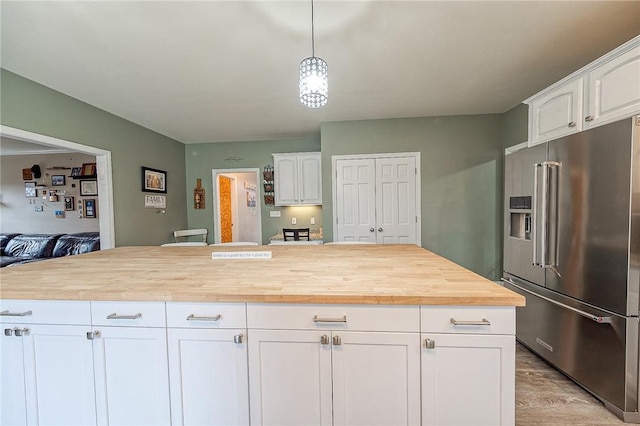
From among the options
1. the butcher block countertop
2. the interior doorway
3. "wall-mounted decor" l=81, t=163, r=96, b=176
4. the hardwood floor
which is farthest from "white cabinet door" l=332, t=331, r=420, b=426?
"wall-mounted decor" l=81, t=163, r=96, b=176

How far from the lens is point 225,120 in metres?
3.86

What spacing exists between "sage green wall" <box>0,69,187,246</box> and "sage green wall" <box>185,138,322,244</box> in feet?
0.62

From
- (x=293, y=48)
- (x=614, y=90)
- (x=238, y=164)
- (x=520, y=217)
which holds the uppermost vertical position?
(x=293, y=48)

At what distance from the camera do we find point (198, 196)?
5168 mm

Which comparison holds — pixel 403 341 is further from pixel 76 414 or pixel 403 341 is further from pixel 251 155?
pixel 251 155

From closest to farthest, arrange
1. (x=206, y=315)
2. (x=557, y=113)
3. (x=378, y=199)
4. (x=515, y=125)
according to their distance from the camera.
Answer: (x=206, y=315), (x=557, y=113), (x=515, y=125), (x=378, y=199)

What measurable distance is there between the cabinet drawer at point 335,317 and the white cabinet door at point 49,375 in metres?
0.87

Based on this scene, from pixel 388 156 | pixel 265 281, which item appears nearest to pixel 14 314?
pixel 265 281

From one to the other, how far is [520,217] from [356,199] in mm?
2084

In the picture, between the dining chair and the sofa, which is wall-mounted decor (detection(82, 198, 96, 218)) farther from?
the dining chair

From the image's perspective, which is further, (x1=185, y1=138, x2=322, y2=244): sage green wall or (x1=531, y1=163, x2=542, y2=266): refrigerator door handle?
(x1=185, y1=138, x2=322, y2=244): sage green wall

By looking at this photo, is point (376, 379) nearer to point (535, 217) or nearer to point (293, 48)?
point (535, 217)

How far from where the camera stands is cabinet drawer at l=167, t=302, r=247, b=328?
1156 millimetres

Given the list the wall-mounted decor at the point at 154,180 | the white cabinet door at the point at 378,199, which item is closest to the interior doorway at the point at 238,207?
the wall-mounted decor at the point at 154,180
